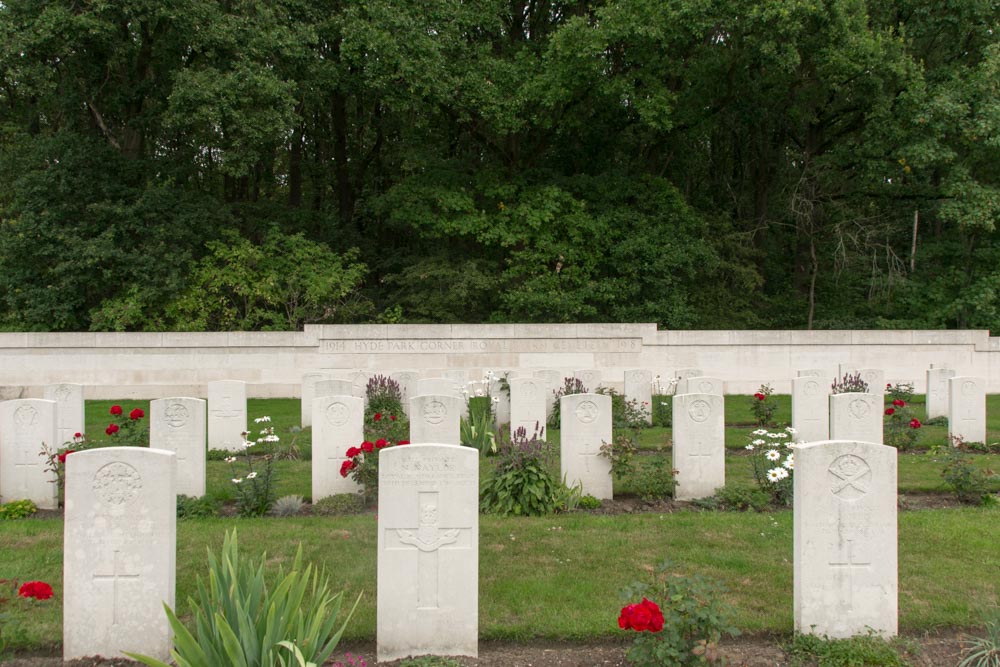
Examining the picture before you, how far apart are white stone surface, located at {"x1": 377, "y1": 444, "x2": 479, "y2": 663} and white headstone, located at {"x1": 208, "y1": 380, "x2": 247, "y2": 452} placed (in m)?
7.03

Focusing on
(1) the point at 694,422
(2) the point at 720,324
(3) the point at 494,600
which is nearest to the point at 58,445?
(3) the point at 494,600

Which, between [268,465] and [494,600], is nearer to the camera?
[494,600]

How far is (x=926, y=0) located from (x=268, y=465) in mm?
19845

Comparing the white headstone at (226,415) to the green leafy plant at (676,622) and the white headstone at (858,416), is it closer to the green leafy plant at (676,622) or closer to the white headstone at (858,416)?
the white headstone at (858,416)

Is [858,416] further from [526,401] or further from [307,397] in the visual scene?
[307,397]

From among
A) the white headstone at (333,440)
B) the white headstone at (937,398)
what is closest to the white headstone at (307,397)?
the white headstone at (333,440)

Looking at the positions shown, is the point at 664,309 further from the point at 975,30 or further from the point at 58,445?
the point at 58,445

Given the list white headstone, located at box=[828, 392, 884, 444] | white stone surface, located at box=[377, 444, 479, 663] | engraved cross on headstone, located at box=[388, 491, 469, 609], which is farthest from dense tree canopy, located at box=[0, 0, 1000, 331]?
engraved cross on headstone, located at box=[388, 491, 469, 609]

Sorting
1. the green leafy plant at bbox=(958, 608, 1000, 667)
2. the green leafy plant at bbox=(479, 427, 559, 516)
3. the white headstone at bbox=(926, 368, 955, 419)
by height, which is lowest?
the green leafy plant at bbox=(958, 608, 1000, 667)

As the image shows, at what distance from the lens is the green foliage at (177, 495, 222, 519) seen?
23.2 feet

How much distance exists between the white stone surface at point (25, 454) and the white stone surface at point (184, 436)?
1.12 metres

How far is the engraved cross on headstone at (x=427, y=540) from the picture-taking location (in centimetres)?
432

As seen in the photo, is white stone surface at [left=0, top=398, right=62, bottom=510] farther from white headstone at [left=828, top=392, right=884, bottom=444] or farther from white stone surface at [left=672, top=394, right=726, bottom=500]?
white headstone at [left=828, top=392, right=884, bottom=444]

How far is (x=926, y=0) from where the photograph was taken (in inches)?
747
